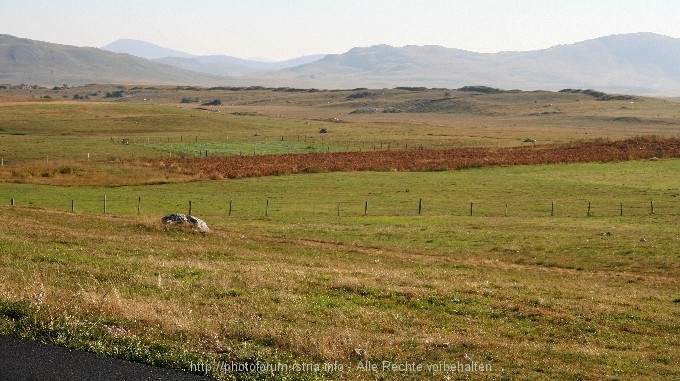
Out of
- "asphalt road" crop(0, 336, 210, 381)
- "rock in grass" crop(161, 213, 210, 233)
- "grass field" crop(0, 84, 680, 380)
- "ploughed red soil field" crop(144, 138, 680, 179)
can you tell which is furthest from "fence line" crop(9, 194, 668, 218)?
"asphalt road" crop(0, 336, 210, 381)

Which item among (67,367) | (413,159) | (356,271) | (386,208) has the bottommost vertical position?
(386,208)

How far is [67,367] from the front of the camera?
11.7m

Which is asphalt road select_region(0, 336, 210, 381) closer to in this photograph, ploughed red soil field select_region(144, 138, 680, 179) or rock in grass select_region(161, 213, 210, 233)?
rock in grass select_region(161, 213, 210, 233)

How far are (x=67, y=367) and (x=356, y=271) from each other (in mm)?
14231

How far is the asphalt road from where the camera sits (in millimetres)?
11352

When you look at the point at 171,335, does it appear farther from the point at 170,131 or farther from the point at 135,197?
the point at 170,131

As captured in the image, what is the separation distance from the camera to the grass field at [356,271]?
13336 millimetres

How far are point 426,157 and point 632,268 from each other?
57.7 metres

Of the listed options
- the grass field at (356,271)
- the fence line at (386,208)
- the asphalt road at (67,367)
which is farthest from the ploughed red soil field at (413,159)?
the asphalt road at (67,367)

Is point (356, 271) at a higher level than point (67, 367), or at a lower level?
lower

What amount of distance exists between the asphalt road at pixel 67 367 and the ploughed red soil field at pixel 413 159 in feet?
186

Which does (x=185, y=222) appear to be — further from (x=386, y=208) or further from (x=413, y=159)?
(x=413, y=159)

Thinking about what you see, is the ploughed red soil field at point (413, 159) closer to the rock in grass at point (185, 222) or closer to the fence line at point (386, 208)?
the fence line at point (386, 208)

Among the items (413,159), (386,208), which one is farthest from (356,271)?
(413,159)
